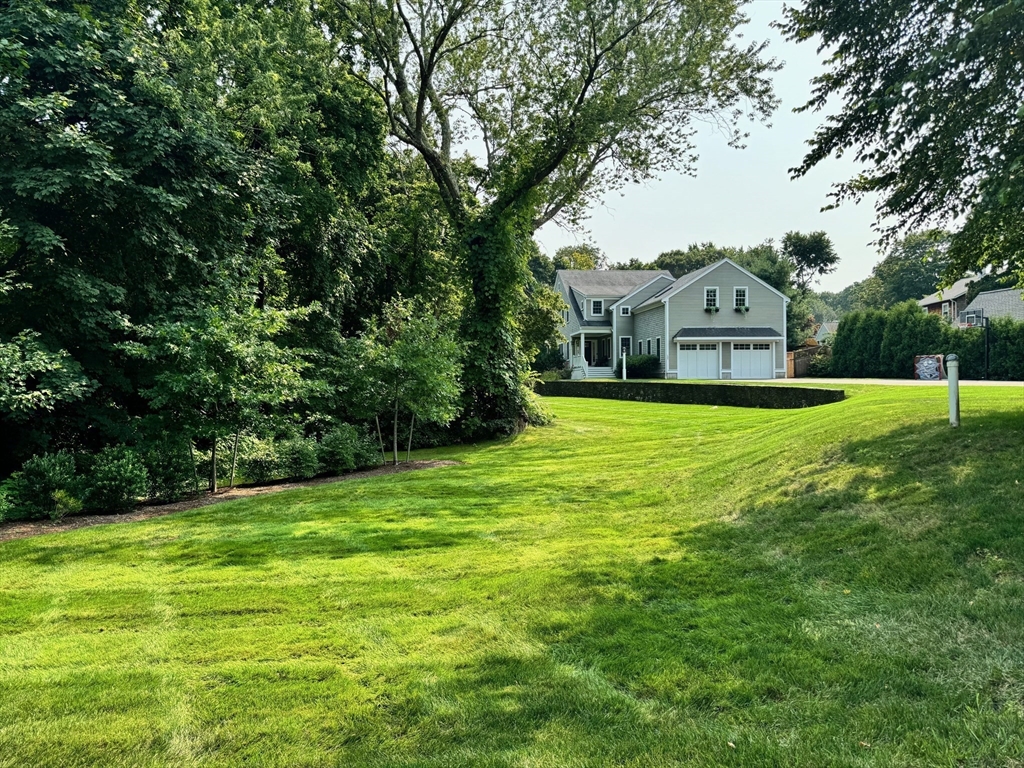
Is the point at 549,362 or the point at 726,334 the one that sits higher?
the point at 726,334

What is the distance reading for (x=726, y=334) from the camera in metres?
31.5

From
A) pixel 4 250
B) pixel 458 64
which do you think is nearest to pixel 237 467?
pixel 4 250

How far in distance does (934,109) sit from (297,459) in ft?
34.8

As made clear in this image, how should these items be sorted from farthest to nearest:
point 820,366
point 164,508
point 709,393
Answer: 1. point 820,366
2. point 709,393
3. point 164,508

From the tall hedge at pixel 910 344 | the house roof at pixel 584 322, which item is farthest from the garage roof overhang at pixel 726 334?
the house roof at pixel 584 322

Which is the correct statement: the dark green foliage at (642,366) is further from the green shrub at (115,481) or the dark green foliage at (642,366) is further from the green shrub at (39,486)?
the green shrub at (39,486)

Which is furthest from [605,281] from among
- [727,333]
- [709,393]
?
[709,393]

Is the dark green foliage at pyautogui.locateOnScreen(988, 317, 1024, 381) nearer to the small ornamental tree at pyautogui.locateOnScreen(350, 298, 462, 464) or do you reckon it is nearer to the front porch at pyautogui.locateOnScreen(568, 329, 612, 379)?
the front porch at pyautogui.locateOnScreen(568, 329, 612, 379)

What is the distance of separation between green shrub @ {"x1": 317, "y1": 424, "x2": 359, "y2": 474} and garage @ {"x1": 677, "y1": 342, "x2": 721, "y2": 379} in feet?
79.1

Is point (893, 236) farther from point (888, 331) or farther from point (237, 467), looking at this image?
point (888, 331)

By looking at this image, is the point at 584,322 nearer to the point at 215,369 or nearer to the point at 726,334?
the point at 726,334

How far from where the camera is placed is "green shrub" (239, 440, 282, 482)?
1030cm

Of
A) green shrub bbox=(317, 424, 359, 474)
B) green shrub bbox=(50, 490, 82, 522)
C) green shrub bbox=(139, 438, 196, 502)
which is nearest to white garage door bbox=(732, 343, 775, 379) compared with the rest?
green shrub bbox=(317, 424, 359, 474)

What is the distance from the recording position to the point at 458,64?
54.6ft
